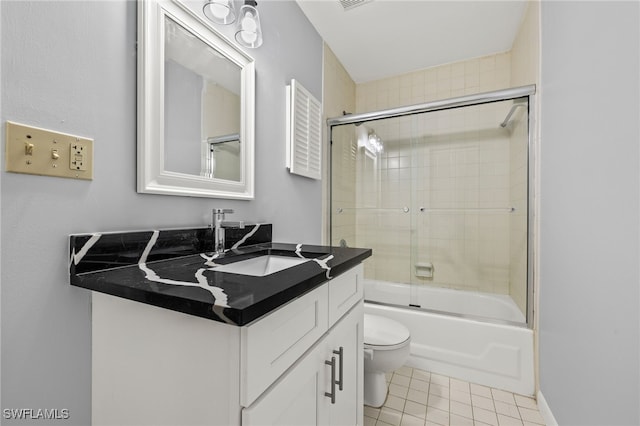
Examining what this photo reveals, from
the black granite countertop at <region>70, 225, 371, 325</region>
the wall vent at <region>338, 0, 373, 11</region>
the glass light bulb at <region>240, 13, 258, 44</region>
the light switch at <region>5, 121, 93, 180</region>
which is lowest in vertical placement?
the black granite countertop at <region>70, 225, 371, 325</region>

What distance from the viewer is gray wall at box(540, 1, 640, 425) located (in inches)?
30.8

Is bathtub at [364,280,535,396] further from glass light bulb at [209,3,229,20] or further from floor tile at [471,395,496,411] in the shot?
glass light bulb at [209,3,229,20]

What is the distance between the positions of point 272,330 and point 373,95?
272cm

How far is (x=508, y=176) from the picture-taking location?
1.99m

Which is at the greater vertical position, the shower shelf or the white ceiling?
the white ceiling

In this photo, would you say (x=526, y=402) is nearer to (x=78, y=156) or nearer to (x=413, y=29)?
(x=78, y=156)

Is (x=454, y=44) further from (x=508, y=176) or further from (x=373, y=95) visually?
(x=508, y=176)

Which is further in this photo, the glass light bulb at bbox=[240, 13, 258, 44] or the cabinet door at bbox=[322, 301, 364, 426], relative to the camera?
the glass light bulb at bbox=[240, 13, 258, 44]

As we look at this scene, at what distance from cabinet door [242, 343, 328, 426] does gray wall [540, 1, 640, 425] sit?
0.84 m

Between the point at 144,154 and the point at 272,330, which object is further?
the point at 144,154

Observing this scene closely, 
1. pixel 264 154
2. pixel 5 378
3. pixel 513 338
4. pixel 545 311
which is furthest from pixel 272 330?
pixel 513 338

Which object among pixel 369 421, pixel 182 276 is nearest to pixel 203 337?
pixel 182 276

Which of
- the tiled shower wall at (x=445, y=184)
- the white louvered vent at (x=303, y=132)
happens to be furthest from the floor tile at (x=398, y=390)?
the white louvered vent at (x=303, y=132)

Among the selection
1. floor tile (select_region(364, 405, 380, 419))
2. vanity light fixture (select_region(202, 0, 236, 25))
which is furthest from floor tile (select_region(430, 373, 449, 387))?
vanity light fixture (select_region(202, 0, 236, 25))
